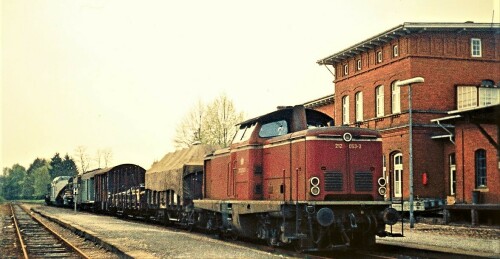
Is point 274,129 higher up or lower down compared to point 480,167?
higher up

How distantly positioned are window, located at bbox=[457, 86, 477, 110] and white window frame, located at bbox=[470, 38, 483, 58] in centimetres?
199

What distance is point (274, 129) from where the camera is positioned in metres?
17.8

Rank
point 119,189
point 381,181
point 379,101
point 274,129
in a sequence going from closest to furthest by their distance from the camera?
point 381,181 → point 274,129 → point 119,189 → point 379,101

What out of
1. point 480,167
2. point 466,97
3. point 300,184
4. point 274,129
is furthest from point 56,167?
point 300,184

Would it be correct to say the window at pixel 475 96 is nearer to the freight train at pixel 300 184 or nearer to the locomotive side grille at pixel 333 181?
the freight train at pixel 300 184

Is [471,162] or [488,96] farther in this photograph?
[488,96]

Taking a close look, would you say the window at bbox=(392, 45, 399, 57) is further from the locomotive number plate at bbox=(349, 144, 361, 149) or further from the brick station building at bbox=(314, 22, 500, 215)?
the locomotive number plate at bbox=(349, 144, 361, 149)

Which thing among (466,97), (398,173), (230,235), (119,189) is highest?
(466,97)

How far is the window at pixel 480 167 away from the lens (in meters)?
31.6

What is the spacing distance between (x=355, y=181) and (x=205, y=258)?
4.20 meters

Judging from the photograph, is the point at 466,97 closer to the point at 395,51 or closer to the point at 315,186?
the point at 395,51

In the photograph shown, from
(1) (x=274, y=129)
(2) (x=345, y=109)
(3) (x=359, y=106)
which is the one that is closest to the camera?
(1) (x=274, y=129)

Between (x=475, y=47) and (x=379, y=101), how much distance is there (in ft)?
22.0

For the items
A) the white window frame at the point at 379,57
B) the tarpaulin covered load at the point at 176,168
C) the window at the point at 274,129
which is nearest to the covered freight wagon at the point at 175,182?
the tarpaulin covered load at the point at 176,168
